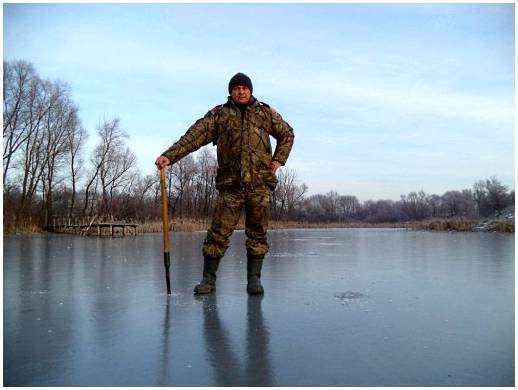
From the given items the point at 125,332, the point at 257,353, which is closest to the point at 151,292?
the point at 125,332

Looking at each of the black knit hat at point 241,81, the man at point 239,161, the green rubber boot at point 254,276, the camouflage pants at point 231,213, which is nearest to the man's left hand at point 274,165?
the man at point 239,161

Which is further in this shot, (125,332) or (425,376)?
(125,332)

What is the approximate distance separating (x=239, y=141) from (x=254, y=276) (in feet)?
4.02

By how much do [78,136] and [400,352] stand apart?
3468 cm

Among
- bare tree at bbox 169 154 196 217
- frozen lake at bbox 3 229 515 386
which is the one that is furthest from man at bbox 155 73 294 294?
bare tree at bbox 169 154 196 217

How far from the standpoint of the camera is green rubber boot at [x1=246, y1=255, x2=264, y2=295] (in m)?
3.97

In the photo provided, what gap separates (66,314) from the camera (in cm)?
310

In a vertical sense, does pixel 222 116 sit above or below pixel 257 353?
above

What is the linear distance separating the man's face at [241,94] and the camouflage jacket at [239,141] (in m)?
0.06

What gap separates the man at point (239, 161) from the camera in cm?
417

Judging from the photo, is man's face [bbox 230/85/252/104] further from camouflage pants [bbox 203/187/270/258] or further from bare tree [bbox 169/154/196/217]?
bare tree [bbox 169/154/196/217]

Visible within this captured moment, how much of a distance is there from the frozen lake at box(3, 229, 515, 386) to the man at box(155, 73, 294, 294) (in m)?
0.39

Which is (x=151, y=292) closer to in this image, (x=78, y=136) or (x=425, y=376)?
(x=425, y=376)

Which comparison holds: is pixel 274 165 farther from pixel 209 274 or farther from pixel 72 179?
pixel 72 179
